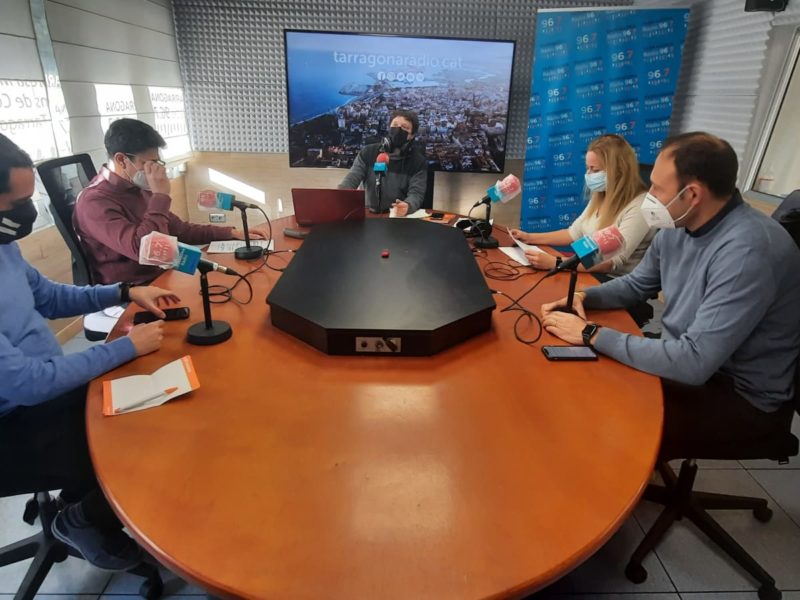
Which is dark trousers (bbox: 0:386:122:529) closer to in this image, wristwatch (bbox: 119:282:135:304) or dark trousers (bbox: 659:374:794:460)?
wristwatch (bbox: 119:282:135:304)

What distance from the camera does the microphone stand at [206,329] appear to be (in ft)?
→ 4.66

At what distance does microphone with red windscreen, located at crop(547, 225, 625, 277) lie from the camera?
1.48 m

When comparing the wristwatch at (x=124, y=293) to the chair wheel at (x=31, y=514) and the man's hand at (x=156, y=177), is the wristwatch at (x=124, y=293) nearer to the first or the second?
the man's hand at (x=156, y=177)

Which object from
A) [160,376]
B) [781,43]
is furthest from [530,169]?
[160,376]

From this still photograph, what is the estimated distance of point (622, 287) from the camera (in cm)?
181

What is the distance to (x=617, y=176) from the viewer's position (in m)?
2.36

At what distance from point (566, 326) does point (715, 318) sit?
40 centimetres

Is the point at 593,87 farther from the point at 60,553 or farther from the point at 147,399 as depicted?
the point at 60,553

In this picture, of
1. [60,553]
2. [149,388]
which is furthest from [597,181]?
[60,553]

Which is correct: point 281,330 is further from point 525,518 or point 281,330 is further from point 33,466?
point 525,518

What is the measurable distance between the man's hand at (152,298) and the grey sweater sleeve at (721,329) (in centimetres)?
146

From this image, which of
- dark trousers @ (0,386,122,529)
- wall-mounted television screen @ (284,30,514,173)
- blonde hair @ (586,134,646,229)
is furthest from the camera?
wall-mounted television screen @ (284,30,514,173)

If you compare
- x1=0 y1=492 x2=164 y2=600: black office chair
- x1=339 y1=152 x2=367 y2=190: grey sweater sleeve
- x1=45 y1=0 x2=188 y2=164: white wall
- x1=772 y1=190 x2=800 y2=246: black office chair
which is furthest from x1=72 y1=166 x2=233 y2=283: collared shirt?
x1=772 y1=190 x2=800 y2=246: black office chair

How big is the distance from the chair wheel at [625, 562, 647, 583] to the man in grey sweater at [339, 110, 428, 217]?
2.40 m
